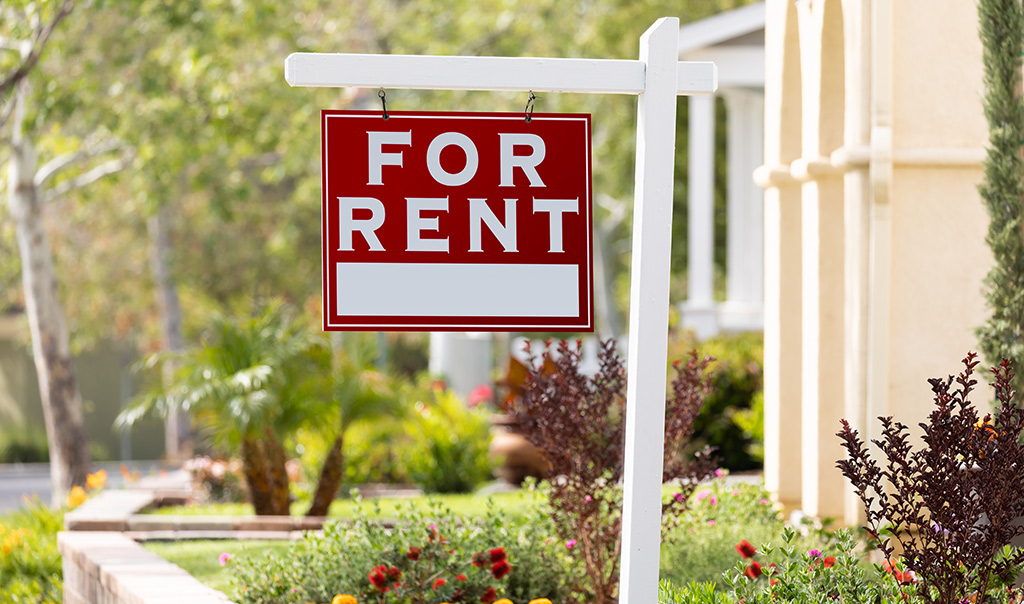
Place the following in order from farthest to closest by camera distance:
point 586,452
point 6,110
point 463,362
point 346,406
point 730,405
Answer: point 463,362, point 6,110, point 730,405, point 346,406, point 586,452

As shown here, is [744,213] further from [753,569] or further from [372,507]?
[753,569]

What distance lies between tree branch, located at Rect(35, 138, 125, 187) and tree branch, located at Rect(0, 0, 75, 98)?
8.55 ft

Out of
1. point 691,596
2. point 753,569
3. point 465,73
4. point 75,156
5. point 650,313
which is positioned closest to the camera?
point 650,313

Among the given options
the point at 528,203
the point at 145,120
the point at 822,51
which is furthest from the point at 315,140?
the point at 528,203

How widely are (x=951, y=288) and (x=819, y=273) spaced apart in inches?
32.7

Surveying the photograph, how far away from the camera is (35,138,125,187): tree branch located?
502 inches

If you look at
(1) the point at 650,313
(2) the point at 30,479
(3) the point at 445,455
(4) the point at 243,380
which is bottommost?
(2) the point at 30,479

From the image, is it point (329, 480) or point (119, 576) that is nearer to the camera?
point (119, 576)

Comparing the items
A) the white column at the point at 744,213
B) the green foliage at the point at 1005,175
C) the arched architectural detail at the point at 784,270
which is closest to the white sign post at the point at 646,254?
the green foliage at the point at 1005,175

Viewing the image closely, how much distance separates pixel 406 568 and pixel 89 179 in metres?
11.0

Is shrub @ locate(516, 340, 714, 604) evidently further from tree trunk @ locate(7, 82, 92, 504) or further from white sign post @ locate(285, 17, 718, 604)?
tree trunk @ locate(7, 82, 92, 504)

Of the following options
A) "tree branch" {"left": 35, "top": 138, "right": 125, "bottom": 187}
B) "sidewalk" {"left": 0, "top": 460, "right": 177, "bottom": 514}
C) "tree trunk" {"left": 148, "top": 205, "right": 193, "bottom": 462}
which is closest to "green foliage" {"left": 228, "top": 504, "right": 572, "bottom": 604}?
"tree branch" {"left": 35, "top": 138, "right": 125, "bottom": 187}

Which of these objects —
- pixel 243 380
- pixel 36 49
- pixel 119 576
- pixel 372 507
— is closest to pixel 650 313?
pixel 119 576

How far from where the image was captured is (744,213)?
51.2 feet
